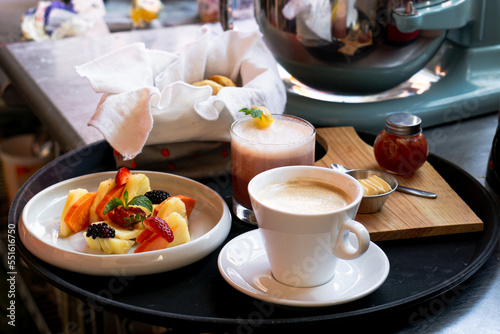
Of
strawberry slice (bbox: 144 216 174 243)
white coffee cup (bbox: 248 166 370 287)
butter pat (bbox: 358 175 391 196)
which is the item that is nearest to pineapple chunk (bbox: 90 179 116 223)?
strawberry slice (bbox: 144 216 174 243)

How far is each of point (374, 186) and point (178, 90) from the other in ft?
0.98

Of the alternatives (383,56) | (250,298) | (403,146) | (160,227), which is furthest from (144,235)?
(383,56)

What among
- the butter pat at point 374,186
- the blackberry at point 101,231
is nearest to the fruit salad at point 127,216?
the blackberry at point 101,231

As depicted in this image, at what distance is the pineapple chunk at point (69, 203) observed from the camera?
27.7 inches

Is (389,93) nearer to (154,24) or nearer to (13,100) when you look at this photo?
(13,100)

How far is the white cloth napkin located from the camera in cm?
77

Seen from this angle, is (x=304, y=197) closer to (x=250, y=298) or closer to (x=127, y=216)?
(x=250, y=298)

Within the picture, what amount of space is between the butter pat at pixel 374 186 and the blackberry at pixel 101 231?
0.32 m

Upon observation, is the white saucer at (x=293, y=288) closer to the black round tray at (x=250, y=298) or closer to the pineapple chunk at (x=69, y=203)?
the black round tray at (x=250, y=298)

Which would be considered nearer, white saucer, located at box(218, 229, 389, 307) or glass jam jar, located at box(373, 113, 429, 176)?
white saucer, located at box(218, 229, 389, 307)

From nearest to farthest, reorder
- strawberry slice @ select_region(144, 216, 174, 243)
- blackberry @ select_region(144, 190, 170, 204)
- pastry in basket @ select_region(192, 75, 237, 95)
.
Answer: strawberry slice @ select_region(144, 216, 174, 243) → blackberry @ select_region(144, 190, 170, 204) → pastry in basket @ select_region(192, 75, 237, 95)

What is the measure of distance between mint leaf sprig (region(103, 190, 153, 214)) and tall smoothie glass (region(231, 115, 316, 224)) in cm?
12

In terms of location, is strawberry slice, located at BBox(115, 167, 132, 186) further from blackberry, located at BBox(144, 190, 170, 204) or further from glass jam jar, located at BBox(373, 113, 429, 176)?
glass jam jar, located at BBox(373, 113, 429, 176)

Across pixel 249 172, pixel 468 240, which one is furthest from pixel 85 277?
pixel 468 240
